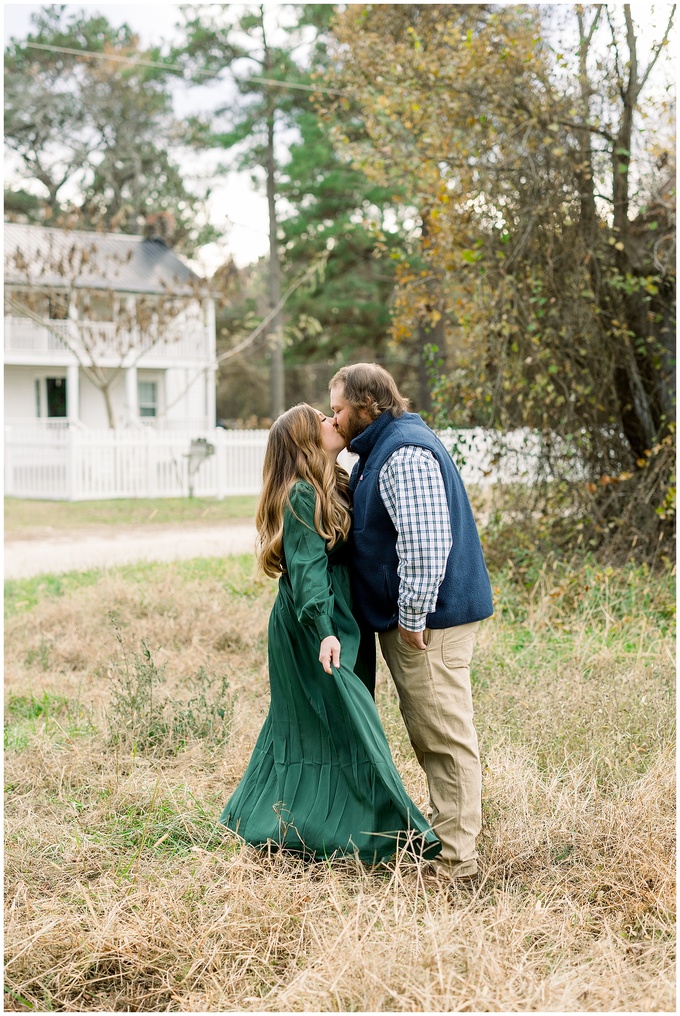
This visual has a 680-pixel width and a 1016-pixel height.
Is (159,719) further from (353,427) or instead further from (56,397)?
(56,397)

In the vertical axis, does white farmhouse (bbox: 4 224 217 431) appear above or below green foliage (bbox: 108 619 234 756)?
above

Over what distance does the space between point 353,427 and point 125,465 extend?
1623 cm

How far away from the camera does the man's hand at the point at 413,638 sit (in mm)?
3158

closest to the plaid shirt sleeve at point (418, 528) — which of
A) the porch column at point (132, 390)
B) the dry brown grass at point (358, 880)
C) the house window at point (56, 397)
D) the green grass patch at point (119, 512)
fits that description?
the dry brown grass at point (358, 880)

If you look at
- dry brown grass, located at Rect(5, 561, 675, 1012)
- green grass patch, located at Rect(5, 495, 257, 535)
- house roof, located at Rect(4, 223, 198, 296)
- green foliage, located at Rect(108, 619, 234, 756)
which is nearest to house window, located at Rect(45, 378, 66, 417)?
house roof, located at Rect(4, 223, 198, 296)

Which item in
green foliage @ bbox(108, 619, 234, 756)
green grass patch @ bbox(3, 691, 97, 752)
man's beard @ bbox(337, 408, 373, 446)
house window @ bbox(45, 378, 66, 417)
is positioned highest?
house window @ bbox(45, 378, 66, 417)

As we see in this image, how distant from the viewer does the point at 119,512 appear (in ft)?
53.0

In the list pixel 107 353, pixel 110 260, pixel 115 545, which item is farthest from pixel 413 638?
pixel 110 260

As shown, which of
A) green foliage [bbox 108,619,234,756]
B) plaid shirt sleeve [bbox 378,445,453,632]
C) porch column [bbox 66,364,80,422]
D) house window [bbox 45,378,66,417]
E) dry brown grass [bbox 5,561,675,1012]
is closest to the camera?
dry brown grass [bbox 5,561,675,1012]

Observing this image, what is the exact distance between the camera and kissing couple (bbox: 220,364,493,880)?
3.14m

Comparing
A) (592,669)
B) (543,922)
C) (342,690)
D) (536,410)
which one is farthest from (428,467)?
(536,410)

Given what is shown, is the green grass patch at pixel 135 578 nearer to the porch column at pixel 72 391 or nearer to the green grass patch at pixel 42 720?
the green grass patch at pixel 42 720

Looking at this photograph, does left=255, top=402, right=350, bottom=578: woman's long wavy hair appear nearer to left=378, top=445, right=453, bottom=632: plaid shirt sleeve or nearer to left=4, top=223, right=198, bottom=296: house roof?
left=378, top=445, right=453, bottom=632: plaid shirt sleeve

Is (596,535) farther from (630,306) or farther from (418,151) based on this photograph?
(418,151)
